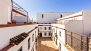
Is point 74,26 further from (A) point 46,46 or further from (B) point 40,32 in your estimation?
(B) point 40,32

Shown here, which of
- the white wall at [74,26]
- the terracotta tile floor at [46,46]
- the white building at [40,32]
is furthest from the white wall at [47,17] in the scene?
the white wall at [74,26]

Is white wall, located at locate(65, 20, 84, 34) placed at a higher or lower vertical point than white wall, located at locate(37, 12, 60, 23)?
lower

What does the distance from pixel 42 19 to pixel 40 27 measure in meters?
4.39

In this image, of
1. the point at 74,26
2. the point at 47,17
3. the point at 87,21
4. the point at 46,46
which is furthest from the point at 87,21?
the point at 47,17

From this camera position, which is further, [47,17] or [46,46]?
[47,17]

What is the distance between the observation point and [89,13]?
10.6 meters

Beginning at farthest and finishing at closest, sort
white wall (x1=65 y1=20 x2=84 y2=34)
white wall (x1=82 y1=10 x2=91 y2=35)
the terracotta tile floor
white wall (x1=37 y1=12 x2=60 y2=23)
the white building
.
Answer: white wall (x1=37 y1=12 x2=60 y2=23), the terracotta tile floor, white wall (x1=82 y1=10 x2=91 y2=35), white wall (x1=65 y1=20 x2=84 y2=34), the white building

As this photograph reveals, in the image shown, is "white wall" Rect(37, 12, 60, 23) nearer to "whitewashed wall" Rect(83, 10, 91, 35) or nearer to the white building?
the white building

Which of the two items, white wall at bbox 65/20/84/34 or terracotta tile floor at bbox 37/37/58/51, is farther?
terracotta tile floor at bbox 37/37/58/51

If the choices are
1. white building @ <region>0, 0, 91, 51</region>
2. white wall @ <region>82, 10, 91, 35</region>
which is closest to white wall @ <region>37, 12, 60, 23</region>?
white building @ <region>0, 0, 91, 51</region>

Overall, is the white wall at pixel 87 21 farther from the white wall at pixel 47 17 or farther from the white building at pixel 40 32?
the white wall at pixel 47 17

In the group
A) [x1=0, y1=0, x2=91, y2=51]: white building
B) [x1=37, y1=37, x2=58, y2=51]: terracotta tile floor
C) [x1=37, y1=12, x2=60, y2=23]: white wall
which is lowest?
[x1=37, y1=37, x2=58, y2=51]: terracotta tile floor

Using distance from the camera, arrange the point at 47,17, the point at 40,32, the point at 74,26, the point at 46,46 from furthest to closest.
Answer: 1. the point at 47,17
2. the point at 40,32
3. the point at 46,46
4. the point at 74,26

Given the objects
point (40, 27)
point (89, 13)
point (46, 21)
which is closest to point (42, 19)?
point (46, 21)
